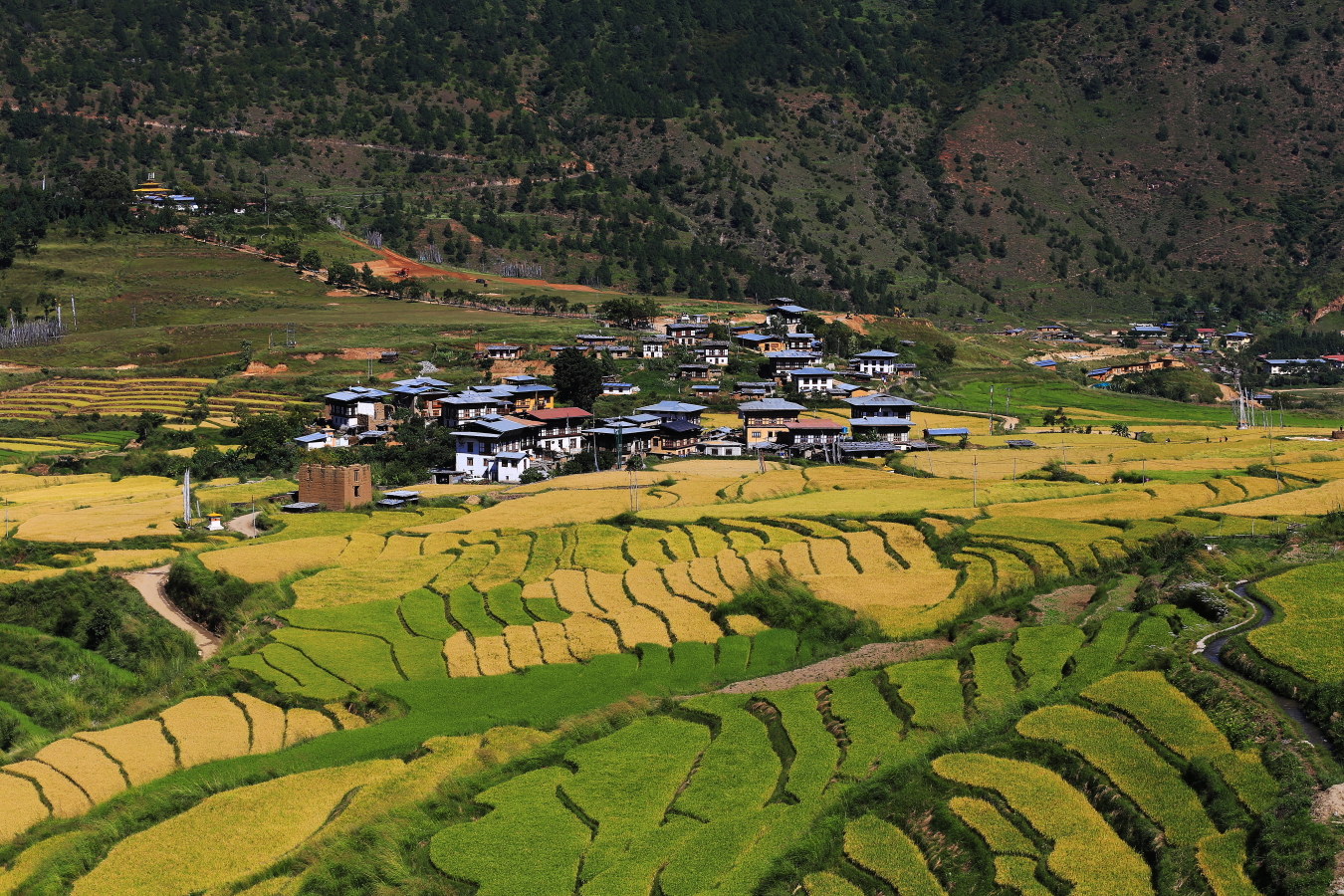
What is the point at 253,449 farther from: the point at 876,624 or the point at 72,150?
the point at 72,150

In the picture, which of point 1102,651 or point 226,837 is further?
point 1102,651

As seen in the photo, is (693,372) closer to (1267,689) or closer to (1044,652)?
(1044,652)

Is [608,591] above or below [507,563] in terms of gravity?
above

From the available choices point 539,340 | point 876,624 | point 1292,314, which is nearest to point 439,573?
point 876,624

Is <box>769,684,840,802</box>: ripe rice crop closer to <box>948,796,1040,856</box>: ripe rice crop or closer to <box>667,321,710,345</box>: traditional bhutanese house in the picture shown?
<box>948,796,1040,856</box>: ripe rice crop

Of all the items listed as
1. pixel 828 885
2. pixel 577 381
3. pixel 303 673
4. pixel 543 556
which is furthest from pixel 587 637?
pixel 577 381
